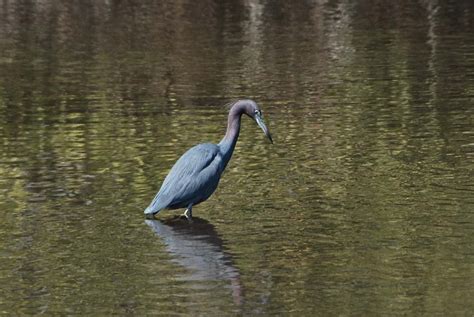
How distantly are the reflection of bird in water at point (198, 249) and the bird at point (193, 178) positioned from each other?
167 millimetres

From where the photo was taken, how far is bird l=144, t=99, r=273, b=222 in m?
12.9

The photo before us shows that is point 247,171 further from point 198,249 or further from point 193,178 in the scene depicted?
point 198,249

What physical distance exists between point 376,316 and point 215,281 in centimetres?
156

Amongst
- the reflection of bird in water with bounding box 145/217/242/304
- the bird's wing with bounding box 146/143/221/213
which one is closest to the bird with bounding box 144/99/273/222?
the bird's wing with bounding box 146/143/221/213

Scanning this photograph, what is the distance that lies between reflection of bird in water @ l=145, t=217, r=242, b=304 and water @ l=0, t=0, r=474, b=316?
3 centimetres

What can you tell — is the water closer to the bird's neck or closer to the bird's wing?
the bird's wing

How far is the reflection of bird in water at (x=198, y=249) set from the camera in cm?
1079

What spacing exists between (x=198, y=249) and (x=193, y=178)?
1.29 meters

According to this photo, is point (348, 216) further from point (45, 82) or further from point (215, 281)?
point (45, 82)

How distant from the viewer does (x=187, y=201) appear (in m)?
13.0

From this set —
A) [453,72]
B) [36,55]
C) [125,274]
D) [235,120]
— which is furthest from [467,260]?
[36,55]

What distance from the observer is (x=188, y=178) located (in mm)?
13023

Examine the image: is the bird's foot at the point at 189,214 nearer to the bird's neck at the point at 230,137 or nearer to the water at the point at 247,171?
the water at the point at 247,171

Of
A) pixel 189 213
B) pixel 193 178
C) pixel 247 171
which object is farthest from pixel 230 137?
pixel 247 171
